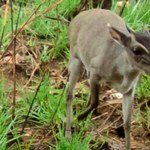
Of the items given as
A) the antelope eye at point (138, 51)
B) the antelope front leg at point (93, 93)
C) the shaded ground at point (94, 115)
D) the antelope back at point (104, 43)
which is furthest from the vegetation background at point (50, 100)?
the antelope eye at point (138, 51)

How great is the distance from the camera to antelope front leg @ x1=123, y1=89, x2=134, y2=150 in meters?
5.54

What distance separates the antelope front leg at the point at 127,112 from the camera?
5536 millimetres

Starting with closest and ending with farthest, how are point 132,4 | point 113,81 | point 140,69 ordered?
point 140,69, point 113,81, point 132,4

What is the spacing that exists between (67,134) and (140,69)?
3.69 feet

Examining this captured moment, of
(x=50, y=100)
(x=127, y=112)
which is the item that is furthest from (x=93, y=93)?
(x=50, y=100)

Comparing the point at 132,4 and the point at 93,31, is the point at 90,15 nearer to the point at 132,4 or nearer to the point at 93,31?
the point at 93,31

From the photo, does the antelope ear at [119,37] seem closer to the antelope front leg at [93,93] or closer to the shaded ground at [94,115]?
the antelope front leg at [93,93]

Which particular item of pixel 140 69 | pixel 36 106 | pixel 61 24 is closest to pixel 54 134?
pixel 36 106

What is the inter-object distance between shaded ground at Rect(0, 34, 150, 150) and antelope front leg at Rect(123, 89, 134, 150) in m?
0.15

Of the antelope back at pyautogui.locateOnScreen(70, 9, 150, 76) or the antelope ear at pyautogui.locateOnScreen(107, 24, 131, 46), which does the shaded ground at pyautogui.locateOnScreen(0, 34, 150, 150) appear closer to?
the antelope back at pyautogui.locateOnScreen(70, 9, 150, 76)

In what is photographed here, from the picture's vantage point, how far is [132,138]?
6066 millimetres

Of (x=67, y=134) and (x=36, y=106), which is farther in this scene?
(x=36, y=106)

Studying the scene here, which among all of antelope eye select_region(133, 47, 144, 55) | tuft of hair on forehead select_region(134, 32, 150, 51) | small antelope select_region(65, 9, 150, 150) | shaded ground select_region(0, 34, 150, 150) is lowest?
shaded ground select_region(0, 34, 150, 150)

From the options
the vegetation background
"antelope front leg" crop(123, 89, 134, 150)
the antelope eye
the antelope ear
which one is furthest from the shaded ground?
the antelope eye
